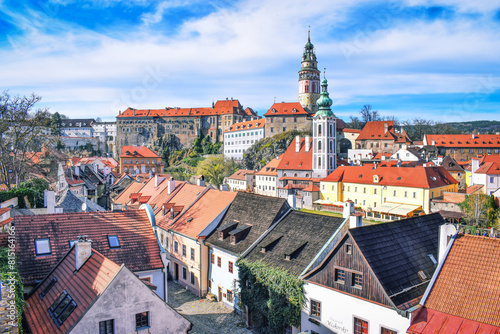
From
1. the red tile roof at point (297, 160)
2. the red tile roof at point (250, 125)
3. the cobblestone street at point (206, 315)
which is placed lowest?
the cobblestone street at point (206, 315)

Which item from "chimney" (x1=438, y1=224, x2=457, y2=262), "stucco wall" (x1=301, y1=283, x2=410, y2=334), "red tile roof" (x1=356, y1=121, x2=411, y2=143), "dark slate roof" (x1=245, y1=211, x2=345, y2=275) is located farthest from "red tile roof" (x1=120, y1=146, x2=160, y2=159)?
"chimney" (x1=438, y1=224, x2=457, y2=262)

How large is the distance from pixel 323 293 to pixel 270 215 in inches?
274

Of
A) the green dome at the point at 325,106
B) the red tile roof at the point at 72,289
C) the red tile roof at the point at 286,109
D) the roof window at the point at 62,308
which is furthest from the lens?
the red tile roof at the point at 286,109

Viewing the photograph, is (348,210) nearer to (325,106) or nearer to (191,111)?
(325,106)

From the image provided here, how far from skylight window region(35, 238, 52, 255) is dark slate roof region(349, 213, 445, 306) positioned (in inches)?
505

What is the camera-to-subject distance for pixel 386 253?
15.8 m

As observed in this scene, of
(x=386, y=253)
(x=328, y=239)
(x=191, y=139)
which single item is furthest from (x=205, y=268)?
(x=191, y=139)

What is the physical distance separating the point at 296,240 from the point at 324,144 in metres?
54.0

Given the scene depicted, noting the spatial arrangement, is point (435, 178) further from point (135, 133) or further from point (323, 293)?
point (135, 133)

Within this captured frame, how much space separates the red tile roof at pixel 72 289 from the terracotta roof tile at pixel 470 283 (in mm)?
11265

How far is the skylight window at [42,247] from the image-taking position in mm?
15609

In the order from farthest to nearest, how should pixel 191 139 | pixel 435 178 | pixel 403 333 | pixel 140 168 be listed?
pixel 191 139, pixel 140 168, pixel 435 178, pixel 403 333

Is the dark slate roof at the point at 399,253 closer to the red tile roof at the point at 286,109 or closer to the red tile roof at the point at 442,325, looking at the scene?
the red tile roof at the point at 442,325

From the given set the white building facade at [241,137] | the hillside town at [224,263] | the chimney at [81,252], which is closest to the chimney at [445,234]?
the hillside town at [224,263]
